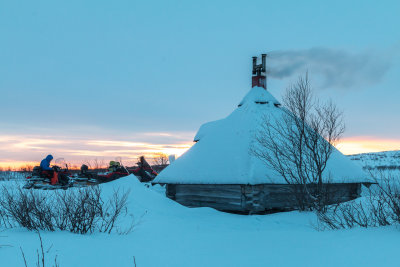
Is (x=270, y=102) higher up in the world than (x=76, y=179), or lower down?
higher up

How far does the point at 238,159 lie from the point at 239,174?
813 millimetres

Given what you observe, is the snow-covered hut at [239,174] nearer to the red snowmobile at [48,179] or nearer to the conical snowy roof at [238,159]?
the conical snowy roof at [238,159]

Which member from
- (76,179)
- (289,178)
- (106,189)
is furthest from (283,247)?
(76,179)

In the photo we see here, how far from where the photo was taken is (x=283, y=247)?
6.41 m

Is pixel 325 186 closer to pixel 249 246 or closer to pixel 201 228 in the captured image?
pixel 201 228

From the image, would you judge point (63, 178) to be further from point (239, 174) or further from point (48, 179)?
point (239, 174)

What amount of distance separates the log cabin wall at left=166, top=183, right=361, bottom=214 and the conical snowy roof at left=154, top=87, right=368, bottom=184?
0.44 meters

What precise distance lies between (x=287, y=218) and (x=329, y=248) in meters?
5.07

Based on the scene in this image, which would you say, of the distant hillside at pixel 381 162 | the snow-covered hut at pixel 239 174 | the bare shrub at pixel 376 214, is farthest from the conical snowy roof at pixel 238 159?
the distant hillside at pixel 381 162

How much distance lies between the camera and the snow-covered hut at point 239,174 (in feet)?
37.4

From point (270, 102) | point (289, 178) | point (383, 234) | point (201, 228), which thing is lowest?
point (201, 228)

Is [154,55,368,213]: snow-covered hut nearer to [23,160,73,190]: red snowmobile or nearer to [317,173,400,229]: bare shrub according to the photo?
[317,173,400,229]: bare shrub

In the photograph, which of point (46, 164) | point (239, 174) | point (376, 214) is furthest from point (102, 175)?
point (376, 214)

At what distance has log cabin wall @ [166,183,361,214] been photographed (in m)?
11.3
